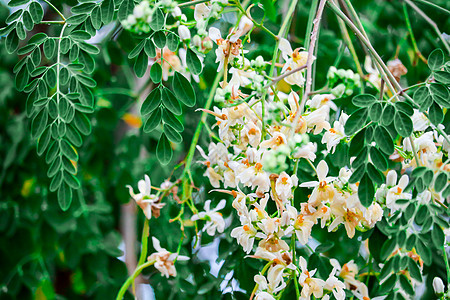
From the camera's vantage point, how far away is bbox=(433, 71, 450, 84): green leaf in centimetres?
55

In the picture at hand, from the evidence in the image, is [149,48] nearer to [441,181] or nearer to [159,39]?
[159,39]

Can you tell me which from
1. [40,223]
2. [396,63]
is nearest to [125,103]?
[40,223]

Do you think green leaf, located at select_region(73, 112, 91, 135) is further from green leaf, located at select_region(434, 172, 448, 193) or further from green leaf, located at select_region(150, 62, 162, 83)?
green leaf, located at select_region(434, 172, 448, 193)

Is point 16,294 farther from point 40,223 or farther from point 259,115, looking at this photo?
point 259,115

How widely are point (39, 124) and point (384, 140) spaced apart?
1.54 feet

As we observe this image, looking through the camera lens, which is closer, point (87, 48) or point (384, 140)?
point (384, 140)

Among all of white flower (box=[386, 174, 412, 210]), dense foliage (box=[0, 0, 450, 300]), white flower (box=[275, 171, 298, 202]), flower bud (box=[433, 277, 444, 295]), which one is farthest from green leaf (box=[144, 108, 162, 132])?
flower bud (box=[433, 277, 444, 295])

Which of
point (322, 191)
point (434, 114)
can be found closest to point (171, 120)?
point (322, 191)

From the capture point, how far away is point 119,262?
4.07 feet

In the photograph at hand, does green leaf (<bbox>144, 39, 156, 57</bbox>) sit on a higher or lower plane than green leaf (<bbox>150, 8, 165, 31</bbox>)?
lower

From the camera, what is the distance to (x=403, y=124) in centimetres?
53

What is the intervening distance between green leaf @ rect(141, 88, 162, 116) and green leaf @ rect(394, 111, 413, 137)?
0.31m

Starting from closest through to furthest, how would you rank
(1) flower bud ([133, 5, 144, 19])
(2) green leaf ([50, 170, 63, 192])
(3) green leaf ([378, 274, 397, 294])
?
(1) flower bud ([133, 5, 144, 19]) < (3) green leaf ([378, 274, 397, 294]) < (2) green leaf ([50, 170, 63, 192])

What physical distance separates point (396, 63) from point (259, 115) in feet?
1.74
